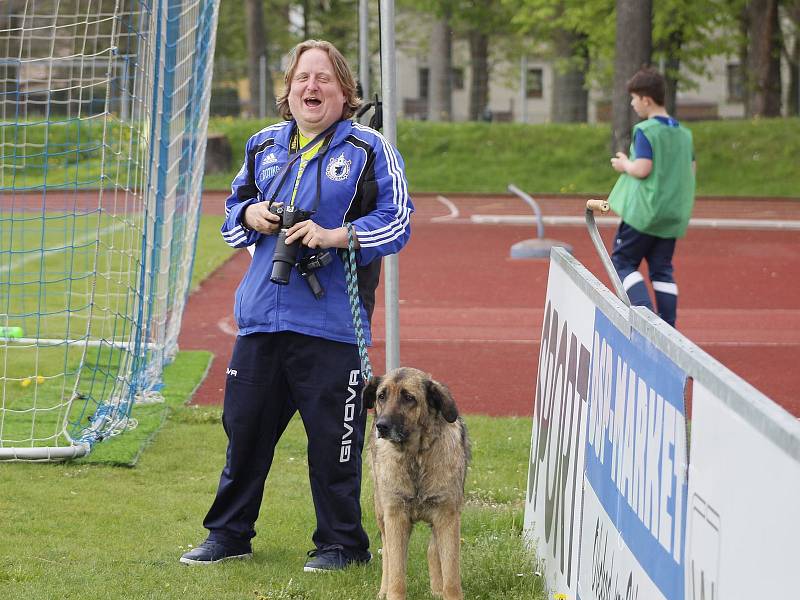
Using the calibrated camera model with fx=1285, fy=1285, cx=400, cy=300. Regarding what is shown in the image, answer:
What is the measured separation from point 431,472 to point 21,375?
5.73 m

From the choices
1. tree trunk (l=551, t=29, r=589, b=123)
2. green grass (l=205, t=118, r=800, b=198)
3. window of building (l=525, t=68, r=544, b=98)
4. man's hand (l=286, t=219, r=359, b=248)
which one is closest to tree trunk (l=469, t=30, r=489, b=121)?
window of building (l=525, t=68, r=544, b=98)

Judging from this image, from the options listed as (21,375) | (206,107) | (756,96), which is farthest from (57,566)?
(756,96)

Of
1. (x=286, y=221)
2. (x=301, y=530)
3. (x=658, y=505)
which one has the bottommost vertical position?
(x=301, y=530)

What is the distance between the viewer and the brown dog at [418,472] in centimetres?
464

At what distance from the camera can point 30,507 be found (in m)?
6.25

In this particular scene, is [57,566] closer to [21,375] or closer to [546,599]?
[546,599]

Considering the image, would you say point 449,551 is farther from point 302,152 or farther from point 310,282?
point 302,152

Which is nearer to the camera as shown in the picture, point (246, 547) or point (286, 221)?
point (286, 221)

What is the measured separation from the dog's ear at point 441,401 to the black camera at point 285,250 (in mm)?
721

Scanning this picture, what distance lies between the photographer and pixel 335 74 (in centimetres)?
509

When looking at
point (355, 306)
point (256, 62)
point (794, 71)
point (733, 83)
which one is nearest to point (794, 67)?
point (794, 71)

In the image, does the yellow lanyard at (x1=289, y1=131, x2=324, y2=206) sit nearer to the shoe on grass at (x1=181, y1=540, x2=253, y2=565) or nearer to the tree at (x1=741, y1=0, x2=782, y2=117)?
the shoe on grass at (x1=181, y1=540, x2=253, y2=565)

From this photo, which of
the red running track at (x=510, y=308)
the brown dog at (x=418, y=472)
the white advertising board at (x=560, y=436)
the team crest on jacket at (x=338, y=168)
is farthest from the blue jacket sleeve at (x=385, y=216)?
the red running track at (x=510, y=308)

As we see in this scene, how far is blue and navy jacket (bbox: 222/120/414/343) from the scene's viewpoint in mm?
5051
